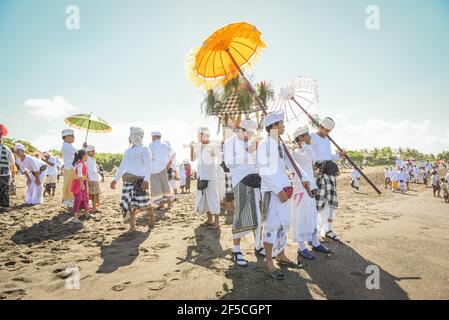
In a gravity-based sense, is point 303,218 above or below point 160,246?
above

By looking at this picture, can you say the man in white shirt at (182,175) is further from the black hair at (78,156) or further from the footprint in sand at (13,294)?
the footprint in sand at (13,294)

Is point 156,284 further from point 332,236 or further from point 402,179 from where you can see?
point 402,179

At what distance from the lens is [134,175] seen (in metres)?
5.30

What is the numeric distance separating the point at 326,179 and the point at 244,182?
1.76 m

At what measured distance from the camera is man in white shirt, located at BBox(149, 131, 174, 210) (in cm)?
673

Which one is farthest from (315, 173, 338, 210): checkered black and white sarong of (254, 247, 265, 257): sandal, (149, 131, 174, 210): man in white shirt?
(149, 131, 174, 210): man in white shirt

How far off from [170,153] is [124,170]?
5.96 feet

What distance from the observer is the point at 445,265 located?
3.32 meters

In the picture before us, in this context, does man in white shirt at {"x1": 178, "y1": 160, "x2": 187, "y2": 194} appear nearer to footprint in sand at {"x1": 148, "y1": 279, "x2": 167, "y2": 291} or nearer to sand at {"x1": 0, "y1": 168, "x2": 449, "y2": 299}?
sand at {"x1": 0, "y1": 168, "x2": 449, "y2": 299}

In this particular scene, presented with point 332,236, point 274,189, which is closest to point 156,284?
point 274,189

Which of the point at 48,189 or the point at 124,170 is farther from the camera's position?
the point at 48,189
